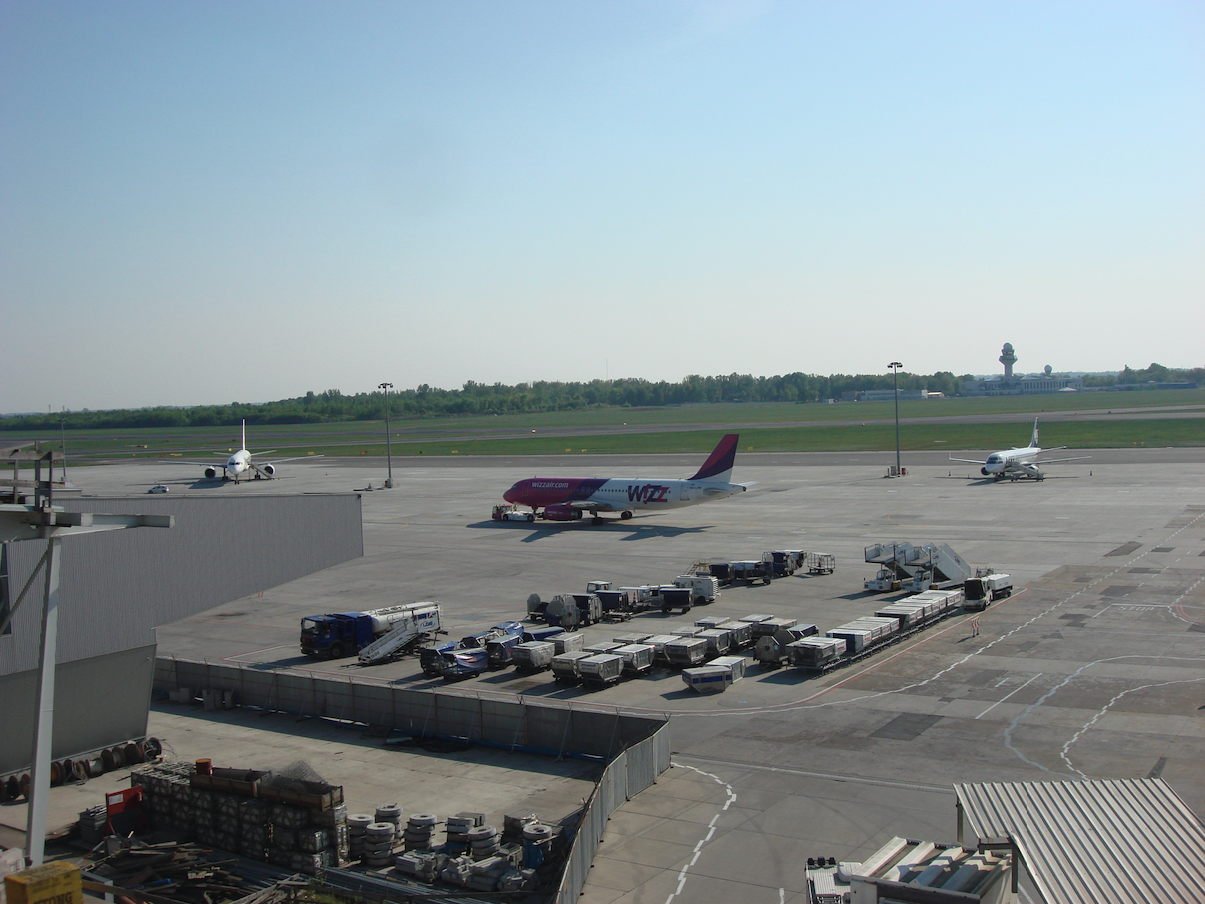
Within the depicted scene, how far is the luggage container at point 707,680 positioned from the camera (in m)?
38.9

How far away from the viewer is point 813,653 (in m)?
40.9

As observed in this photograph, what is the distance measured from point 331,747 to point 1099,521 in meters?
66.9

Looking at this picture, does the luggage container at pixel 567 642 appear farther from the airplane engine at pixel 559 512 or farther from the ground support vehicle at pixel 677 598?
the airplane engine at pixel 559 512

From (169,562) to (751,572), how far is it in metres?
34.0

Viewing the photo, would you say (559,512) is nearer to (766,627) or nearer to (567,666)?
(766,627)

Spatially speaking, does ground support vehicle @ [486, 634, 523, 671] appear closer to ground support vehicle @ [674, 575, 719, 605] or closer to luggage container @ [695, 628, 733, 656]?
luggage container @ [695, 628, 733, 656]

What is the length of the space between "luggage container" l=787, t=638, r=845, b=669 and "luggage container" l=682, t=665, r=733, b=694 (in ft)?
12.4

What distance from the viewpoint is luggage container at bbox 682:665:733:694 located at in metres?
38.9

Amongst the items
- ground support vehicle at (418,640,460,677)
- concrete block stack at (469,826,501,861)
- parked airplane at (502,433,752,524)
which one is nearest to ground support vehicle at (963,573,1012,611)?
ground support vehicle at (418,640,460,677)

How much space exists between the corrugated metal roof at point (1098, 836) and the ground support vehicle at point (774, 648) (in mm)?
22118

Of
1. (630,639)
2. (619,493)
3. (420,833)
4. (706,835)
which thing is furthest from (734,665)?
(619,493)

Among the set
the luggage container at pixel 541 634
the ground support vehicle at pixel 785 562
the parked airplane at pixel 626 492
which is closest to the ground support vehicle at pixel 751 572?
the ground support vehicle at pixel 785 562

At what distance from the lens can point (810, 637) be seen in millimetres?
43594

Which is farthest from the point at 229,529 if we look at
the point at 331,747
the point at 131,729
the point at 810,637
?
the point at 810,637
